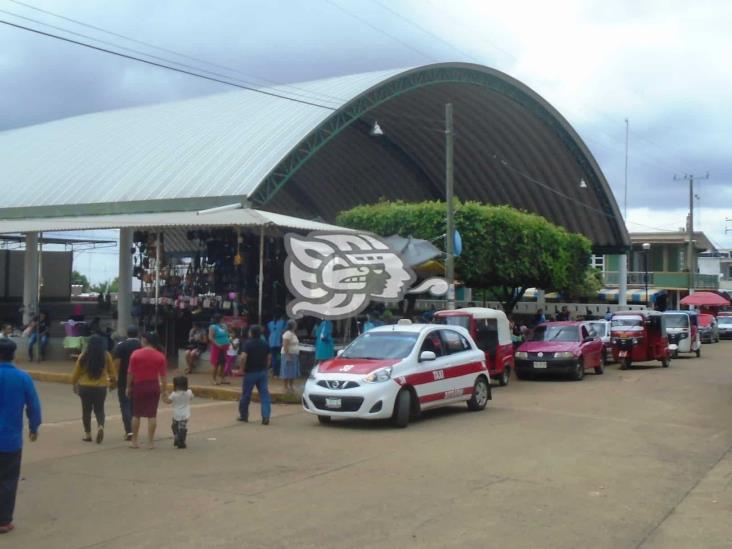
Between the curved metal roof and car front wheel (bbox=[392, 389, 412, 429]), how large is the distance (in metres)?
11.0

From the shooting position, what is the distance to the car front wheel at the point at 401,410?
515 inches

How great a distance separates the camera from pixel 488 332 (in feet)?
66.8

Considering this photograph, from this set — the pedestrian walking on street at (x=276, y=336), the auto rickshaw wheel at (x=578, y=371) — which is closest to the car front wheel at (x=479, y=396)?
the pedestrian walking on street at (x=276, y=336)

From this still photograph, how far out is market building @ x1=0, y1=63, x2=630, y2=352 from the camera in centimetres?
2181

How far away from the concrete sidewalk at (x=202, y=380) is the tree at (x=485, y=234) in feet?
25.0

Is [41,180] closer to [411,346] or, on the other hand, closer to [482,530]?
[411,346]

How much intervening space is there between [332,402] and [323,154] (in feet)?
83.3

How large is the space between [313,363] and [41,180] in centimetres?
1396

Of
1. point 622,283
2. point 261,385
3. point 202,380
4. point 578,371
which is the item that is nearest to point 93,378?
point 261,385

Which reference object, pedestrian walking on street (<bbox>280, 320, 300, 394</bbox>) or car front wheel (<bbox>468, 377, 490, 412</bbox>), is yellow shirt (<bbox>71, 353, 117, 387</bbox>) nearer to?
pedestrian walking on street (<bbox>280, 320, 300, 394</bbox>)

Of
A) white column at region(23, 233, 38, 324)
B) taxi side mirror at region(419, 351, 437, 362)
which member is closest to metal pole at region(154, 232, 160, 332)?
white column at region(23, 233, 38, 324)

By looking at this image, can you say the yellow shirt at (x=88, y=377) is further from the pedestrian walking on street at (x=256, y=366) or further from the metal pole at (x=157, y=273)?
the metal pole at (x=157, y=273)

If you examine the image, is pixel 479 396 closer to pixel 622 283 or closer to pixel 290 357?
pixel 290 357

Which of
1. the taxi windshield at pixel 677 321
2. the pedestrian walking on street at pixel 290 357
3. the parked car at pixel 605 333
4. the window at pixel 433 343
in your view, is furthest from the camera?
the taxi windshield at pixel 677 321
